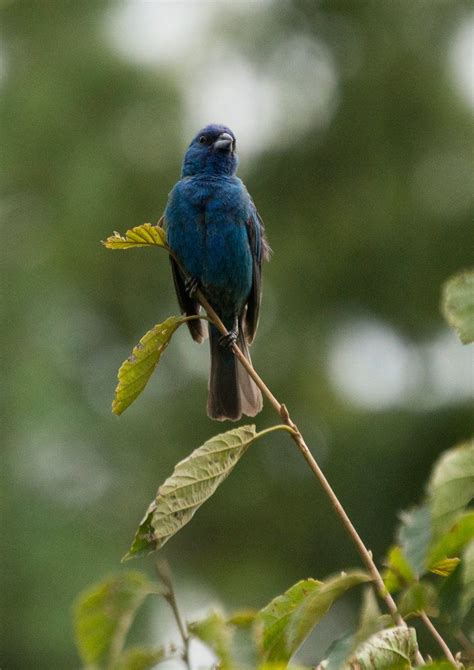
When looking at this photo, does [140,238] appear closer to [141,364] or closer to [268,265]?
[141,364]

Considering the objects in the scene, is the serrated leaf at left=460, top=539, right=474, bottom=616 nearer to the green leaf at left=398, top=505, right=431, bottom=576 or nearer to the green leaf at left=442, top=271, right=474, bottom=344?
the green leaf at left=398, top=505, right=431, bottom=576

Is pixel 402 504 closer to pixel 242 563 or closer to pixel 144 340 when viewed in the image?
pixel 242 563

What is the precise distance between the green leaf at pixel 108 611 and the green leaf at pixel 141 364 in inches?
32.6

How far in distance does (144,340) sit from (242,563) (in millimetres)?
12248

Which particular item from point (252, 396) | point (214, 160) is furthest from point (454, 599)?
point (214, 160)

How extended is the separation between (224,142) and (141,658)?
3627mm

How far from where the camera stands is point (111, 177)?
14.9m

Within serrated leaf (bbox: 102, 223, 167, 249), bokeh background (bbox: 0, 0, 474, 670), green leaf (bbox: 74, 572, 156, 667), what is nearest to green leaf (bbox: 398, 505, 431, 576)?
green leaf (bbox: 74, 572, 156, 667)

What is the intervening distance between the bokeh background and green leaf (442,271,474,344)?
10759 millimetres

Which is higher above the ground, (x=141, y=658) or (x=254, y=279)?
(x=254, y=279)

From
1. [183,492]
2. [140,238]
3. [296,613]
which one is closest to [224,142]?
[140,238]

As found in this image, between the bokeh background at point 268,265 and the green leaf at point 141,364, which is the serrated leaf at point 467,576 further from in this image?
the bokeh background at point 268,265

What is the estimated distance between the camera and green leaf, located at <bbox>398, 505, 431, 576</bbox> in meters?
1.26

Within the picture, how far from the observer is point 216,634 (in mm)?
1309
